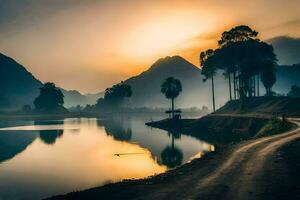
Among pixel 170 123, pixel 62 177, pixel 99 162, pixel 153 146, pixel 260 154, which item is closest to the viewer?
pixel 260 154

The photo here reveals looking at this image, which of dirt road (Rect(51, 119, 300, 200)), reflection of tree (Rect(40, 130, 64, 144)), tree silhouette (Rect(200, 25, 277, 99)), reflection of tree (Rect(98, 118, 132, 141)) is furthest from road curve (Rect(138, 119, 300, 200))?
tree silhouette (Rect(200, 25, 277, 99))

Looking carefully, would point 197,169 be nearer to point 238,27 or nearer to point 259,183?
point 259,183

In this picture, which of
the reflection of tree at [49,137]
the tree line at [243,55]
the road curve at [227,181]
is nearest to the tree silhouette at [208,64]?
the tree line at [243,55]

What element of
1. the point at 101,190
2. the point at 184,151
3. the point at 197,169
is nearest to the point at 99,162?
the point at 184,151

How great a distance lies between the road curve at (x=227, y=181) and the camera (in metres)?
25.0

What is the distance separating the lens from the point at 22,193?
3638 centimetres

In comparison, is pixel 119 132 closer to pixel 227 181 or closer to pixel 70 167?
pixel 70 167

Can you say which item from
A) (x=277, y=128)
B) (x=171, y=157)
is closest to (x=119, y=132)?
(x=277, y=128)

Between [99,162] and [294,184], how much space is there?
34.6 metres

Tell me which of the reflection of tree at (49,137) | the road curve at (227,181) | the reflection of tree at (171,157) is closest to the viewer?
the road curve at (227,181)

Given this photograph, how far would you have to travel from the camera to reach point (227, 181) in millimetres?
28797

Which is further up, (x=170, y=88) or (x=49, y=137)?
(x=170, y=88)

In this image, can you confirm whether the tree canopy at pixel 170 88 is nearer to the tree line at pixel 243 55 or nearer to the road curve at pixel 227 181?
the tree line at pixel 243 55

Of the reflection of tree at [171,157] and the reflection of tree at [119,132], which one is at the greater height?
the reflection of tree at [119,132]
